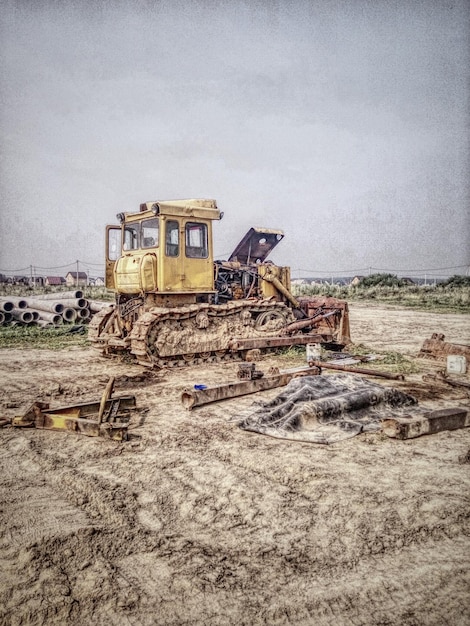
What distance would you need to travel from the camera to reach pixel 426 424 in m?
5.34

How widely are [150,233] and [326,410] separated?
6345mm

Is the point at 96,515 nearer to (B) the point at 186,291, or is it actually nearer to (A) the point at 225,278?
(B) the point at 186,291

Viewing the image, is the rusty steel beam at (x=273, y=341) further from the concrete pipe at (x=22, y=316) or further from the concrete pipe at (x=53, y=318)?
the concrete pipe at (x=22, y=316)

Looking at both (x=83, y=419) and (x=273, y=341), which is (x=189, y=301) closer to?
(x=273, y=341)

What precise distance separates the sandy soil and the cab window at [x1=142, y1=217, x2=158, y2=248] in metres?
5.38

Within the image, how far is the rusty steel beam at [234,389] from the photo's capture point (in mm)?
6656

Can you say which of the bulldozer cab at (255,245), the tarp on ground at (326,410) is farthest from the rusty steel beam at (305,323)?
the tarp on ground at (326,410)

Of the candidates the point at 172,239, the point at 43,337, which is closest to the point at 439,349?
the point at 172,239

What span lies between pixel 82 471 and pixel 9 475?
666 millimetres

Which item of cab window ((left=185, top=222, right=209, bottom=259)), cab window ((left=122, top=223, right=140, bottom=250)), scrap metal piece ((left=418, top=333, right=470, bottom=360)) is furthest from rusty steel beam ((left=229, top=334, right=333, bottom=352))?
cab window ((left=122, top=223, right=140, bottom=250))

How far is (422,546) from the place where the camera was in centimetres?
319

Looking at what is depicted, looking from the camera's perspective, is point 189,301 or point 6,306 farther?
point 6,306

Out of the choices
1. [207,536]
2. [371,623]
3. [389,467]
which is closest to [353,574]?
[371,623]

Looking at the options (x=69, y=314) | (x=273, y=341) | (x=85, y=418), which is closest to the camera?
(x=85, y=418)
